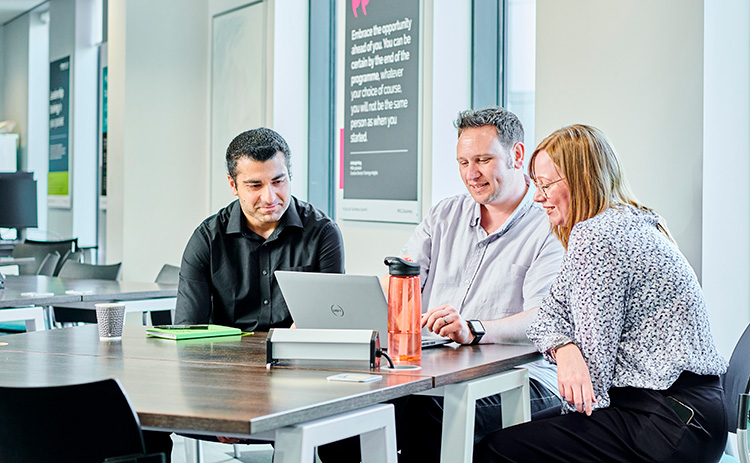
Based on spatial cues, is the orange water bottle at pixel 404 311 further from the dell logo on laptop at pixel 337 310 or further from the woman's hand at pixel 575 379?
the woman's hand at pixel 575 379

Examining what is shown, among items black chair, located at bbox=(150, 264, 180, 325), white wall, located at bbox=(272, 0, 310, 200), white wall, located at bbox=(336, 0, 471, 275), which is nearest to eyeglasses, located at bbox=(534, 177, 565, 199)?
white wall, located at bbox=(336, 0, 471, 275)

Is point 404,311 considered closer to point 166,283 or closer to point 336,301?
point 336,301

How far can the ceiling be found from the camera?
34.0 ft

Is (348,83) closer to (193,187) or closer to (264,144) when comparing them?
(193,187)

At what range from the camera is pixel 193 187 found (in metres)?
6.79

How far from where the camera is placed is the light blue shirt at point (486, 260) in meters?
2.59

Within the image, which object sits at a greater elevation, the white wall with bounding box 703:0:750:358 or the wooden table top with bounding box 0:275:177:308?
the white wall with bounding box 703:0:750:358

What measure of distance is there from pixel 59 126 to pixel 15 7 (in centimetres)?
185

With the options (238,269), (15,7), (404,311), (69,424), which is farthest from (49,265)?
(15,7)

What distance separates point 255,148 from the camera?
281cm

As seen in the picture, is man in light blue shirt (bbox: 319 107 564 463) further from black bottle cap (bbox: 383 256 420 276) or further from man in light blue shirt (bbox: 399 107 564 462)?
black bottle cap (bbox: 383 256 420 276)

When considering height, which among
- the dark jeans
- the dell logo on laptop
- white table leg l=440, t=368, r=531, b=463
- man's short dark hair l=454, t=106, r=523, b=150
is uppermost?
man's short dark hair l=454, t=106, r=523, b=150

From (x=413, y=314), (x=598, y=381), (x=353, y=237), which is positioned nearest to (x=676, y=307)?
(x=598, y=381)

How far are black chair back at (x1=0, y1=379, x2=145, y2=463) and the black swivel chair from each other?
60.9 inches
